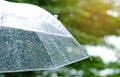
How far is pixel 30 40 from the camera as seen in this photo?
11.0 ft

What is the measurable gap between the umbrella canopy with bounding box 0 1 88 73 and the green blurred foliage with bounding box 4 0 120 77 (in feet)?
10.2

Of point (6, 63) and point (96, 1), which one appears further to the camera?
point (96, 1)

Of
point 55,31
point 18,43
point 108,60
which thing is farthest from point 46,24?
Result: point 108,60

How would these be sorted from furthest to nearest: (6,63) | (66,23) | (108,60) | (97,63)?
(108,60) < (97,63) < (66,23) < (6,63)

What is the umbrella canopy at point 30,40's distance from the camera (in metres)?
3.25

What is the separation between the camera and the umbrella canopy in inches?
128

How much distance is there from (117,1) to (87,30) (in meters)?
0.75

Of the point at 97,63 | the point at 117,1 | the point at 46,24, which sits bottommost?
the point at 97,63

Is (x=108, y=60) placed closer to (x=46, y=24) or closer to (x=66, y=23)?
(x=66, y=23)

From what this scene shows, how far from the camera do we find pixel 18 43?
3.28m

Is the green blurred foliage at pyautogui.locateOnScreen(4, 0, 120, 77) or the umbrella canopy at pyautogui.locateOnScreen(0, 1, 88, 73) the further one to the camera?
the green blurred foliage at pyautogui.locateOnScreen(4, 0, 120, 77)

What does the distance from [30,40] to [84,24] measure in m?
4.27

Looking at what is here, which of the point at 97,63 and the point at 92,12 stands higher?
the point at 92,12

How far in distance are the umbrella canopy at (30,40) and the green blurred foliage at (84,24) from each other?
10.2 ft
